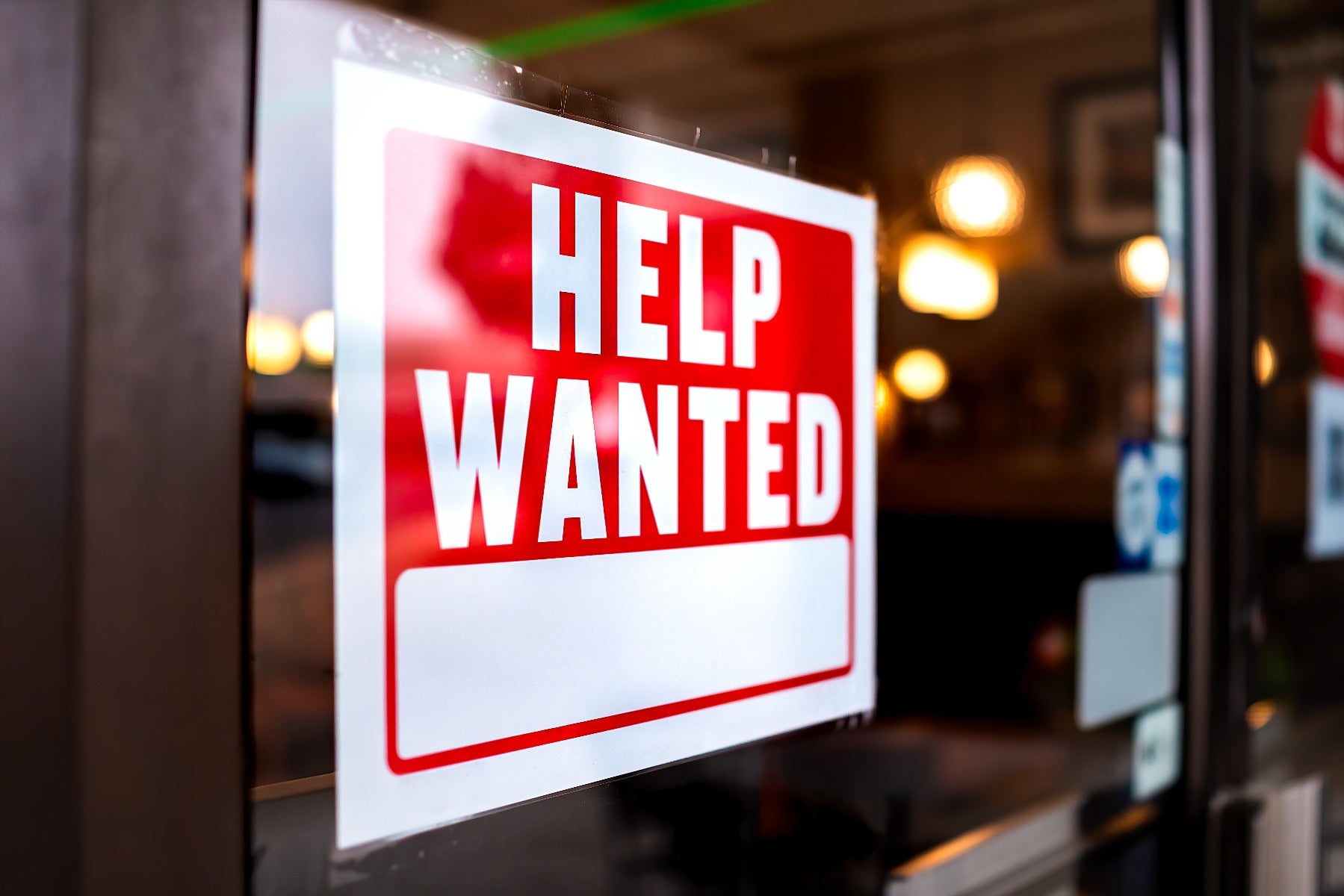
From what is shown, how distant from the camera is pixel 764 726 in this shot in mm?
755

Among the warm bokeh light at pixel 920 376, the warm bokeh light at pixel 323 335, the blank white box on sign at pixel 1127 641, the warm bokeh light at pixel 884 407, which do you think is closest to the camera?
the warm bokeh light at pixel 323 335

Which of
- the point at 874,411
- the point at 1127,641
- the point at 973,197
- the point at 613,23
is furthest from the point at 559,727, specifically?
the point at 613,23

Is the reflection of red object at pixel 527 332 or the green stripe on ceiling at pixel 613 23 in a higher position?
the green stripe on ceiling at pixel 613 23

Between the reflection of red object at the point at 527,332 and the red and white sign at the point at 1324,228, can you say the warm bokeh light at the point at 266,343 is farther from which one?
the red and white sign at the point at 1324,228

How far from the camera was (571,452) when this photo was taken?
0.63 meters

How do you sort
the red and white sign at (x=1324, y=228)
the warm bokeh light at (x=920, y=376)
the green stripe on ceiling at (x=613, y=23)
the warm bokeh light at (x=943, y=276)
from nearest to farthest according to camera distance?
the red and white sign at (x=1324, y=228), the warm bokeh light at (x=920, y=376), the green stripe on ceiling at (x=613, y=23), the warm bokeh light at (x=943, y=276)

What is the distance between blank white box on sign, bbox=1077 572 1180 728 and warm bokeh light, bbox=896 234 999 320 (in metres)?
1.30

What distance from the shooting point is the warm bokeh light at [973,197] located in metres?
2.77

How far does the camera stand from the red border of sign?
543mm

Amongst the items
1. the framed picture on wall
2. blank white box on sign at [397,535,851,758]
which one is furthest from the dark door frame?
the framed picture on wall

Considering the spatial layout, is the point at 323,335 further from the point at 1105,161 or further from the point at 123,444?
the point at 1105,161

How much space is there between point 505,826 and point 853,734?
43 centimetres

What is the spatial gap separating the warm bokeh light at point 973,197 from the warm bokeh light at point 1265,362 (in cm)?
123

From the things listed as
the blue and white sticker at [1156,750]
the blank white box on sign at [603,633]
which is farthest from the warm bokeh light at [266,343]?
the blue and white sticker at [1156,750]
